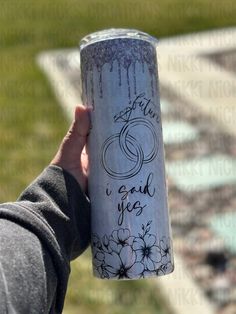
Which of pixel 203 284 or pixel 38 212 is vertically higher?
pixel 38 212

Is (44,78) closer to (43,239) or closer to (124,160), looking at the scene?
(124,160)

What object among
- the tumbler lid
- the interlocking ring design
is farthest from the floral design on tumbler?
the tumbler lid

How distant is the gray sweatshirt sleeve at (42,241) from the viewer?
5.37ft

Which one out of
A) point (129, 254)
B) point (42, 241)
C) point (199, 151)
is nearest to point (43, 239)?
point (42, 241)

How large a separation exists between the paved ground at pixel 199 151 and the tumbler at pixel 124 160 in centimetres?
202

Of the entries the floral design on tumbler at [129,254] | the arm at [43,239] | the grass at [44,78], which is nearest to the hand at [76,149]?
the arm at [43,239]

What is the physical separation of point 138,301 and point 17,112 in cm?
371

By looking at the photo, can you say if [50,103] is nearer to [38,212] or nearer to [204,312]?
[204,312]

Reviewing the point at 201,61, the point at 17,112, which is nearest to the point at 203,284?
the point at 17,112

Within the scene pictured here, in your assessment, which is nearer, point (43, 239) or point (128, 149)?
point (43, 239)

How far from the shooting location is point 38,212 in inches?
71.7

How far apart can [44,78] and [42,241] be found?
21.3ft

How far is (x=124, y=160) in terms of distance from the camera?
74.2 inches

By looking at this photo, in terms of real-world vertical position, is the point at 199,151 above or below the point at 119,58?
below
